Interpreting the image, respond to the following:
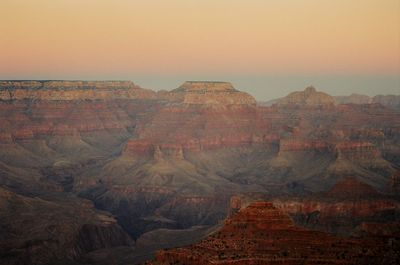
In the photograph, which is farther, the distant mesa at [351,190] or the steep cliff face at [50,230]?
the steep cliff face at [50,230]

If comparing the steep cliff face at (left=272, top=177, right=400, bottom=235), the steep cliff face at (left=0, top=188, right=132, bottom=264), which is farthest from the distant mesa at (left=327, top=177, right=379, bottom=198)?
the steep cliff face at (left=0, top=188, right=132, bottom=264)

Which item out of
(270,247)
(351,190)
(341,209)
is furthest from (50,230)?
(270,247)

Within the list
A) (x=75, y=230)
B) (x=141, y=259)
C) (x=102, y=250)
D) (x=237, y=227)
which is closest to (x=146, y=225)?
(x=75, y=230)

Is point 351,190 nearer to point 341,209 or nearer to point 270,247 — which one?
point 341,209

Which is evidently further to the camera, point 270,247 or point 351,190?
point 351,190

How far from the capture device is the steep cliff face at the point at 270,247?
70.6 metres

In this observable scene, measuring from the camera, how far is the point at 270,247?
72688 mm

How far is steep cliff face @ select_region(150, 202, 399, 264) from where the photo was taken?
70.6 meters

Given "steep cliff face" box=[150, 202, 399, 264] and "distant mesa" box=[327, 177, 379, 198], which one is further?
"distant mesa" box=[327, 177, 379, 198]

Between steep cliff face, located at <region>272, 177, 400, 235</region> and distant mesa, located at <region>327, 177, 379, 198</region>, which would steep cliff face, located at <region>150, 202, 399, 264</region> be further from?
distant mesa, located at <region>327, 177, 379, 198</region>

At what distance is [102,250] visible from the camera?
144 meters

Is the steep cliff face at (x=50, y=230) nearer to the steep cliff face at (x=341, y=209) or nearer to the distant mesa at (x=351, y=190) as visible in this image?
the steep cliff face at (x=341, y=209)

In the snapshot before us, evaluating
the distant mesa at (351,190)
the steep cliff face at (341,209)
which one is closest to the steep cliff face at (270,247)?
the steep cliff face at (341,209)

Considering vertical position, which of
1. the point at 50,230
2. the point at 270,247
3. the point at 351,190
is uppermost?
the point at 270,247
